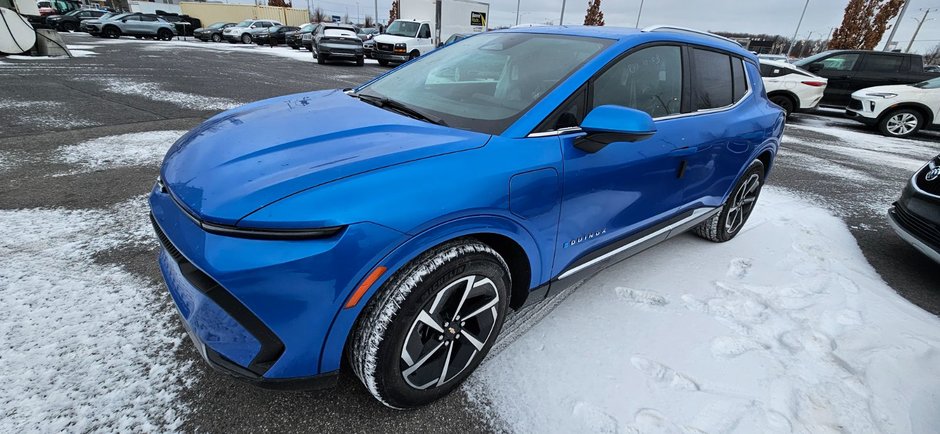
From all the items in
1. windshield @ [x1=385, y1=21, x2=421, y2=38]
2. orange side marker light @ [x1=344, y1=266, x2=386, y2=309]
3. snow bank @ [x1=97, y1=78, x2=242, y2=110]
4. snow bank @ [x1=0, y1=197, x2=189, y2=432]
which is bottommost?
snow bank @ [x1=0, y1=197, x2=189, y2=432]

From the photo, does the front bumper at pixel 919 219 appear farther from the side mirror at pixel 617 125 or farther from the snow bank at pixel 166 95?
the snow bank at pixel 166 95

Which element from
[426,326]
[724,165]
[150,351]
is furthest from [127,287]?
[724,165]

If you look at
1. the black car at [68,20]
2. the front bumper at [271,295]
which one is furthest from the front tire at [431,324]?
the black car at [68,20]

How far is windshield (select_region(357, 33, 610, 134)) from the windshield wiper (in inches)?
1.1

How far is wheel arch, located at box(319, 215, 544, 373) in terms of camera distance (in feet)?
4.74

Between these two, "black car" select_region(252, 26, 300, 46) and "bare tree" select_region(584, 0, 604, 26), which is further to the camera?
"bare tree" select_region(584, 0, 604, 26)

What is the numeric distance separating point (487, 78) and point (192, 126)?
521 centimetres

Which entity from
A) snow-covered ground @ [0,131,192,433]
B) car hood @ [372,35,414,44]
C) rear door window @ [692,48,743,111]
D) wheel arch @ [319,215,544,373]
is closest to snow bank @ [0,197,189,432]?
snow-covered ground @ [0,131,192,433]

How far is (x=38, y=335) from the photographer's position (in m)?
2.00

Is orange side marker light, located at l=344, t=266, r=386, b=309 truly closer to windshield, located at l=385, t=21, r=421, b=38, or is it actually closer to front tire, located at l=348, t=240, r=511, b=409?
front tire, located at l=348, t=240, r=511, b=409

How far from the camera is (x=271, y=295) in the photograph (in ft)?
4.34

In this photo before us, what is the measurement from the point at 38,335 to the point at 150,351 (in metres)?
0.53

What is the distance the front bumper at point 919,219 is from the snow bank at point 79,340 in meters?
4.68

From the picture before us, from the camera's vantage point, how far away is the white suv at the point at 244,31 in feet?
91.4
